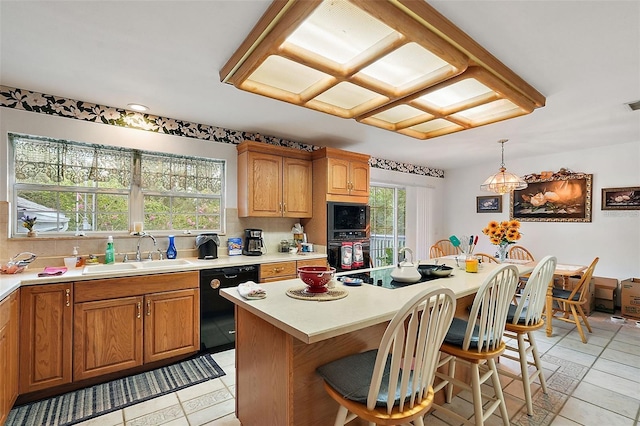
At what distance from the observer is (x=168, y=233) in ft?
10.7

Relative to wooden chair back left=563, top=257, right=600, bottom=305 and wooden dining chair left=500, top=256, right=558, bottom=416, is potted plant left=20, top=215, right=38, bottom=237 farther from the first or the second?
wooden chair back left=563, top=257, right=600, bottom=305

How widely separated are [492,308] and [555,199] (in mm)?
4170

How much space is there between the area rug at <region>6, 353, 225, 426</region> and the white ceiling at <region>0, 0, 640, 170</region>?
2.37m

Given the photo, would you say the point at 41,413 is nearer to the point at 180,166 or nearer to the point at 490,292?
the point at 180,166

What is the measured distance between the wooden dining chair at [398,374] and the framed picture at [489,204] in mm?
→ 4900

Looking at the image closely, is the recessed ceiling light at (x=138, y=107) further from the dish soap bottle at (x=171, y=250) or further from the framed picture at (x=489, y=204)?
the framed picture at (x=489, y=204)

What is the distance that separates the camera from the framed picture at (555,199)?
4.49 m

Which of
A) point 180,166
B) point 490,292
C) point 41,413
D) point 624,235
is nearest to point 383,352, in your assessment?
point 490,292

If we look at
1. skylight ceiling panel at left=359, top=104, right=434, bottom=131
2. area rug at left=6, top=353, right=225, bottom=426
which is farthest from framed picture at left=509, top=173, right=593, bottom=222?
area rug at left=6, top=353, right=225, bottom=426

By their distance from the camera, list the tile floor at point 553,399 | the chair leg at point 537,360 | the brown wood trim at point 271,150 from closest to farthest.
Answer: the tile floor at point 553,399 < the chair leg at point 537,360 < the brown wood trim at point 271,150

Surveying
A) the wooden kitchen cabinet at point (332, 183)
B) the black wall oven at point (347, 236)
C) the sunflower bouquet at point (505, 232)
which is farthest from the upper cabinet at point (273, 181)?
the sunflower bouquet at point (505, 232)

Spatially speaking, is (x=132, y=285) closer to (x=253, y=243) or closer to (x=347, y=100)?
(x=253, y=243)

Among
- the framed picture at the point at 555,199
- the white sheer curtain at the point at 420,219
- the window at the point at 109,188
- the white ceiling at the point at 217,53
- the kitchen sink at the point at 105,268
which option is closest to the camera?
the white ceiling at the point at 217,53

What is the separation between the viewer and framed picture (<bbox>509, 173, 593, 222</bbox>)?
177 inches
